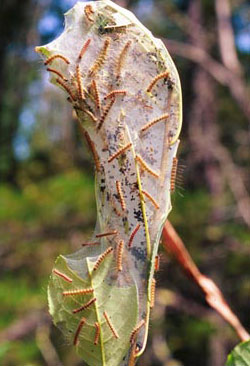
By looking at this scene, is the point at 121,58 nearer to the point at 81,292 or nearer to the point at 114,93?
the point at 114,93

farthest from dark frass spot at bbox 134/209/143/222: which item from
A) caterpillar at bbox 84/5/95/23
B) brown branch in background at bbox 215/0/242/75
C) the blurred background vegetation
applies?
brown branch in background at bbox 215/0/242/75

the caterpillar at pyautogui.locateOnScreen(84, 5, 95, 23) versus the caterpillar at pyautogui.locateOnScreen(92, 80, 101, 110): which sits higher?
the caterpillar at pyautogui.locateOnScreen(84, 5, 95, 23)

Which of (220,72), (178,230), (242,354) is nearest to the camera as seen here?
(242,354)

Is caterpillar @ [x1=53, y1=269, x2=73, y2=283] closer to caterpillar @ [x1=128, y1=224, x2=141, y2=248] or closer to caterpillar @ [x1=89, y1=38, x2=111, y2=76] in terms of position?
caterpillar @ [x1=128, y1=224, x2=141, y2=248]

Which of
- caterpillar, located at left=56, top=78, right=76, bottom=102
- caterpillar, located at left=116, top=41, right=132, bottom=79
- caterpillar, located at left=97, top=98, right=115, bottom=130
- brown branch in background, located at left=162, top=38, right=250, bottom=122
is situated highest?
caterpillar, located at left=116, top=41, right=132, bottom=79

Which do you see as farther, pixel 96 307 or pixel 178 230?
pixel 178 230

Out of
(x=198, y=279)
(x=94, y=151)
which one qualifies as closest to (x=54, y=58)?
(x=94, y=151)

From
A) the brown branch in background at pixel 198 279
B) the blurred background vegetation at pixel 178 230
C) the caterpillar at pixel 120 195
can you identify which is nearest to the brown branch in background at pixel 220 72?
the blurred background vegetation at pixel 178 230

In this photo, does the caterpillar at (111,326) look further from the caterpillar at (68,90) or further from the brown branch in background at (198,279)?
the caterpillar at (68,90)
